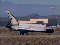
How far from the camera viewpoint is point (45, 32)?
7506 centimetres

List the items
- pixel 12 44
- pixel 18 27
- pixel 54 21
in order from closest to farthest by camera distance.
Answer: pixel 12 44
pixel 18 27
pixel 54 21

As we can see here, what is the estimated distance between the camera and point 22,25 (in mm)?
73812

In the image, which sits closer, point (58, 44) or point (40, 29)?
point (58, 44)

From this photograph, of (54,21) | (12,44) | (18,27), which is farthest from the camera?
(54,21)

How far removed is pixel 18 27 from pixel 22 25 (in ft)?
3.17

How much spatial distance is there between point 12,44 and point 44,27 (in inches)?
1176

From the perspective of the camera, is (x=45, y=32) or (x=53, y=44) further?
(x=45, y=32)

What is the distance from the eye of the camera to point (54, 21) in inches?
6132

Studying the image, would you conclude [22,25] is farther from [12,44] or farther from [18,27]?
[12,44]

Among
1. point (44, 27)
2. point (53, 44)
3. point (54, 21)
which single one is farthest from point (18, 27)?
point (54, 21)

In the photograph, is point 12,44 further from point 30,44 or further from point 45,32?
point 45,32

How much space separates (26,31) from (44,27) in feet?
12.8

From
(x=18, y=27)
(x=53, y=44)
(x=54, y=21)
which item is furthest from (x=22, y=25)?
(x=54, y=21)

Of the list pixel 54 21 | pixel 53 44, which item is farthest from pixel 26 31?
pixel 54 21
